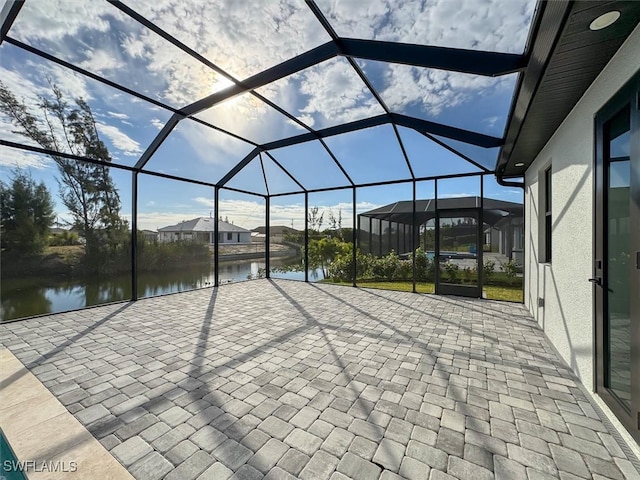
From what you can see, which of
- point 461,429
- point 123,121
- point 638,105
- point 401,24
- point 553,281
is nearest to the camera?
point 638,105

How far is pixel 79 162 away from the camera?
582cm

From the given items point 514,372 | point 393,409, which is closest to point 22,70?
point 393,409

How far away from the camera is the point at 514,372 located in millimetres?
2699

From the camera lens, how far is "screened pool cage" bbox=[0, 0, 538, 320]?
2.98m

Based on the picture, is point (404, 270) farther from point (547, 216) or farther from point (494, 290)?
point (547, 216)

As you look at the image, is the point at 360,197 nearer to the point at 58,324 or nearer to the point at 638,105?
the point at 638,105

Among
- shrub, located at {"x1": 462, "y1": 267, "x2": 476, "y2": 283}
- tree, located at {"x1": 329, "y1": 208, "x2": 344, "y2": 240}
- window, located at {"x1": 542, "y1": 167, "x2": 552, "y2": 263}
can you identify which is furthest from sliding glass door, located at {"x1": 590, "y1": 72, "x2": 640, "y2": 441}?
tree, located at {"x1": 329, "y1": 208, "x2": 344, "y2": 240}

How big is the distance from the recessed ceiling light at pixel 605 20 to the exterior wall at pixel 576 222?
0.25 metres

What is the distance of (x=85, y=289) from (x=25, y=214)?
5.75 feet

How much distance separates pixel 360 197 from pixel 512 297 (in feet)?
14.1

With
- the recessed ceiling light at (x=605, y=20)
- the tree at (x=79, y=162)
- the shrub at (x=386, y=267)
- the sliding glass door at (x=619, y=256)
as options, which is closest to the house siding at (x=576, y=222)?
the sliding glass door at (x=619, y=256)

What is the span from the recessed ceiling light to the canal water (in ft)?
24.2

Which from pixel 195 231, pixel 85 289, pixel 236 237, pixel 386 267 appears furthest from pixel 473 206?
pixel 85 289

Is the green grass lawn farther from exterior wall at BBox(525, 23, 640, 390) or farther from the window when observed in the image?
exterior wall at BBox(525, 23, 640, 390)
